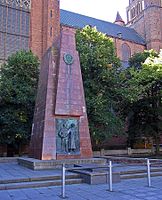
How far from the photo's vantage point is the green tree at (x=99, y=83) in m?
19.9

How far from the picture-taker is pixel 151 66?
22.4 meters

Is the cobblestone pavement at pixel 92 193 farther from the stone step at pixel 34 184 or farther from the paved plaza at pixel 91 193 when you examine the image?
the stone step at pixel 34 184

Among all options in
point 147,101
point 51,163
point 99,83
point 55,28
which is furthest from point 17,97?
point 55,28

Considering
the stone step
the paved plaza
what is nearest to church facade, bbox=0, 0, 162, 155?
the stone step

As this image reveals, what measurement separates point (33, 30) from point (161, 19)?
2691cm

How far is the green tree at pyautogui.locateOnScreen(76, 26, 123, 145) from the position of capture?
65.3ft

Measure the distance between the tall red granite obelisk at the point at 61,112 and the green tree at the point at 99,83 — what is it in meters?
6.08

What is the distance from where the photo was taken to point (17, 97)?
65.7 feet

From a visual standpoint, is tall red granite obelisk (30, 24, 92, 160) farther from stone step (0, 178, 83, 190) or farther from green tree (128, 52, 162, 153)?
green tree (128, 52, 162, 153)

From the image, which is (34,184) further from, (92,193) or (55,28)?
(55,28)

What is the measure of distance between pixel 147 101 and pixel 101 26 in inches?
962

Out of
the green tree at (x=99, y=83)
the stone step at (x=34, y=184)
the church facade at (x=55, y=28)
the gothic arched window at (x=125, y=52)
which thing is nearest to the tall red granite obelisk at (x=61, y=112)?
the church facade at (x=55, y=28)

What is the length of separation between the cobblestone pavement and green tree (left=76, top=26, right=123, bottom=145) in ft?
36.7

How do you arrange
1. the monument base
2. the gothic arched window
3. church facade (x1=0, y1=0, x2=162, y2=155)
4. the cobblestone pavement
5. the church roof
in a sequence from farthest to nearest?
the gothic arched window
the church roof
church facade (x1=0, y1=0, x2=162, y2=155)
the monument base
the cobblestone pavement
